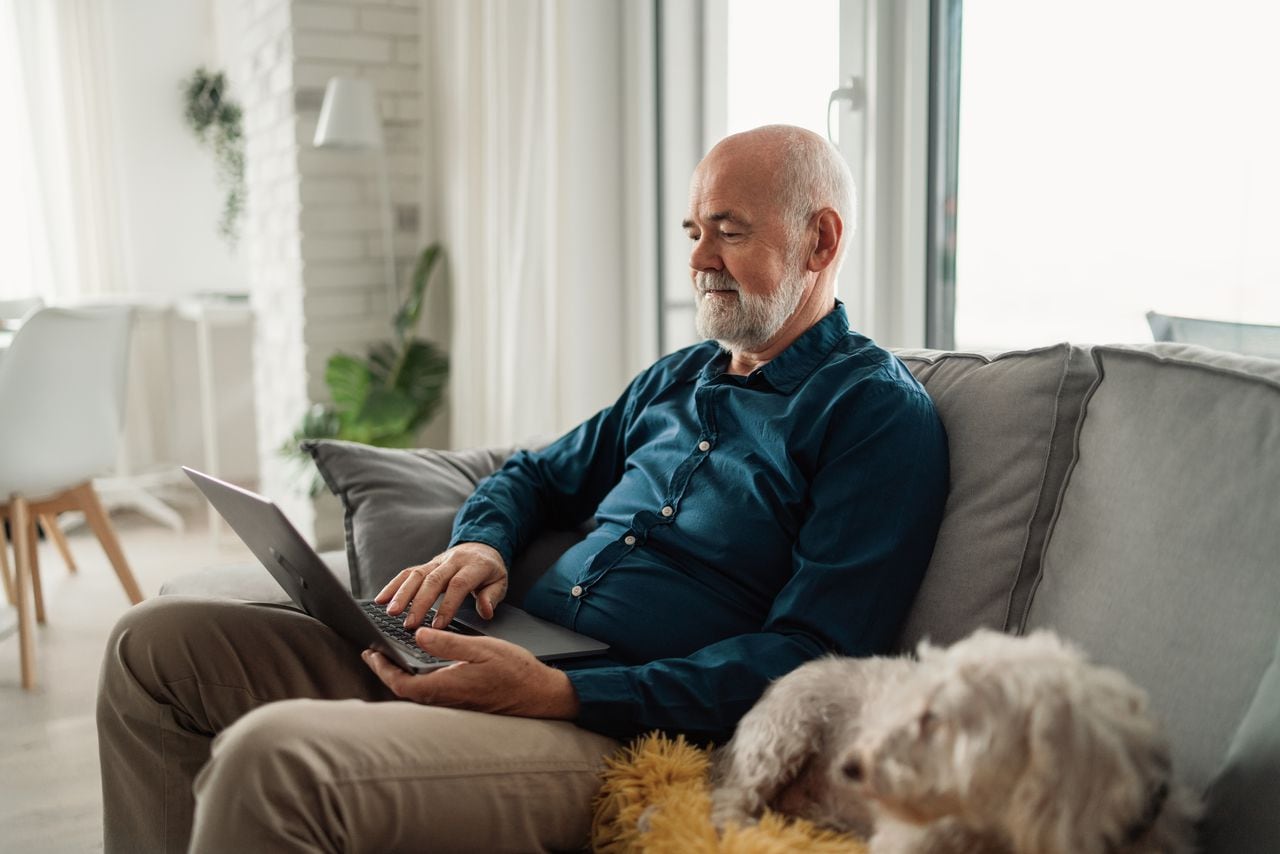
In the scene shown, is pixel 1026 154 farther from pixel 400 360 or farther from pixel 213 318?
pixel 213 318

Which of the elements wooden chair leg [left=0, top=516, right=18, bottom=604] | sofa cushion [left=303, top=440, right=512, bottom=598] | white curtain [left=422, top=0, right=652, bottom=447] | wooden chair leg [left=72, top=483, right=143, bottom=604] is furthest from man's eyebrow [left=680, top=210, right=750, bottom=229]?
wooden chair leg [left=0, top=516, right=18, bottom=604]

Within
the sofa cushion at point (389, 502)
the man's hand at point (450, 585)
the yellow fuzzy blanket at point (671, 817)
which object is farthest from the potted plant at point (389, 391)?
the yellow fuzzy blanket at point (671, 817)

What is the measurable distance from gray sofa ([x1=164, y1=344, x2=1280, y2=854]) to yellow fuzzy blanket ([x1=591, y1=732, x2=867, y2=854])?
33 cm

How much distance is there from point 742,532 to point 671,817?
17.3 inches

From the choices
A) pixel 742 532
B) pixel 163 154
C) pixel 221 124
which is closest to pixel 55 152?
pixel 163 154

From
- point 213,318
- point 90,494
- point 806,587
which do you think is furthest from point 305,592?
point 213,318

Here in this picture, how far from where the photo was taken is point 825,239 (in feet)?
5.33

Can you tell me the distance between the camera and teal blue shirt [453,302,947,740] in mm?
1272

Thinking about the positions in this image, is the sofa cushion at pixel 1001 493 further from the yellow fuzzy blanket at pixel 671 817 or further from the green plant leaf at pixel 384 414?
the green plant leaf at pixel 384 414

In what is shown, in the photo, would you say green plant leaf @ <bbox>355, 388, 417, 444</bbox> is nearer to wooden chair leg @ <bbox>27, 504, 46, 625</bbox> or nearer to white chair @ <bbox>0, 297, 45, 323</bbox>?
wooden chair leg @ <bbox>27, 504, 46, 625</bbox>

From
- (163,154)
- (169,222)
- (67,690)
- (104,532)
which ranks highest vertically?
(163,154)

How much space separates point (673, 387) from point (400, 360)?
2.06m

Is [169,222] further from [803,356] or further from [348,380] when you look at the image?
[803,356]

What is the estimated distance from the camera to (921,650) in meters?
0.96
